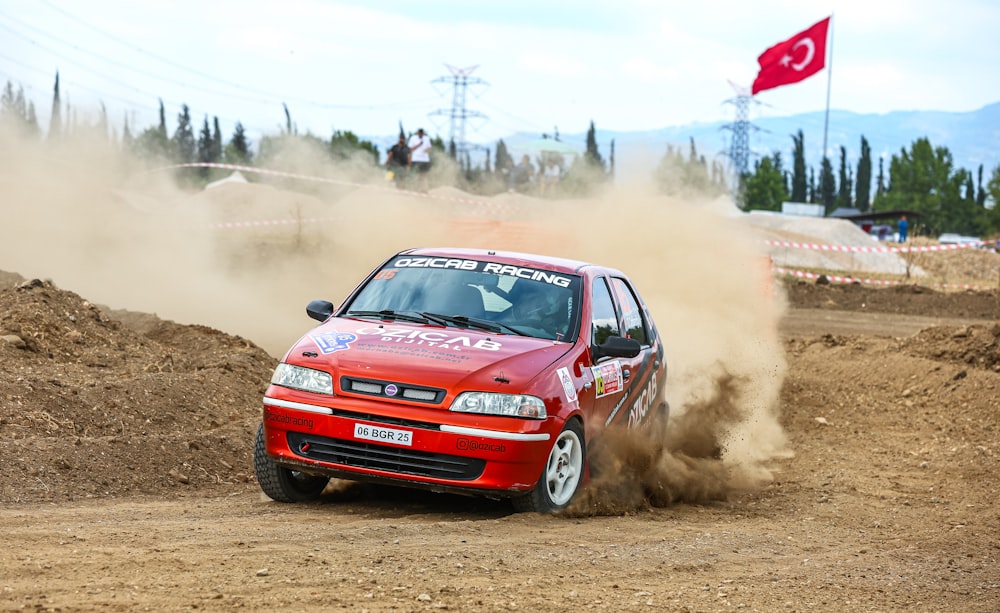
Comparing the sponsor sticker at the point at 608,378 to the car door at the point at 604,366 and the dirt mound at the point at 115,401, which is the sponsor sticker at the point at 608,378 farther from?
the dirt mound at the point at 115,401

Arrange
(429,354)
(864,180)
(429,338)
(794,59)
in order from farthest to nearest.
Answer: (864,180)
(794,59)
(429,338)
(429,354)

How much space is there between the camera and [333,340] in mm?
7027

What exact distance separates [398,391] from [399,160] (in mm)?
24159

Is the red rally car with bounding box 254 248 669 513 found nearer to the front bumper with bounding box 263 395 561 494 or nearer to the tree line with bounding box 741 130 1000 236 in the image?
the front bumper with bounding box 263 395 561 494

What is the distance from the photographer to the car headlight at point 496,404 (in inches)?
255

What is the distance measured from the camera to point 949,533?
7305 mm

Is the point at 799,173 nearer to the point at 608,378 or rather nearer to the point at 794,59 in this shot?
the point at 794,59

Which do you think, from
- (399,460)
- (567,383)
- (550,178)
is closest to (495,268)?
(567,383)

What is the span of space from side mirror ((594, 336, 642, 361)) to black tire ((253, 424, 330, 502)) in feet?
6.39

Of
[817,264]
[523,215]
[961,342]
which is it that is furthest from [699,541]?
[817,264]

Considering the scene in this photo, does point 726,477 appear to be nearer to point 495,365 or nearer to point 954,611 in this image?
point 495,365

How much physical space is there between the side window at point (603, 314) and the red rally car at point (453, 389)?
0.02 m

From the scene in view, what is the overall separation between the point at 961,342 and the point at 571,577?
11630 mm

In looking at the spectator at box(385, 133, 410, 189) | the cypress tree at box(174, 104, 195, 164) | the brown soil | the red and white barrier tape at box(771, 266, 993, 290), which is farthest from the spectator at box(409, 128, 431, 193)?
the cypress tree at box(174, 104, 195, 164)
